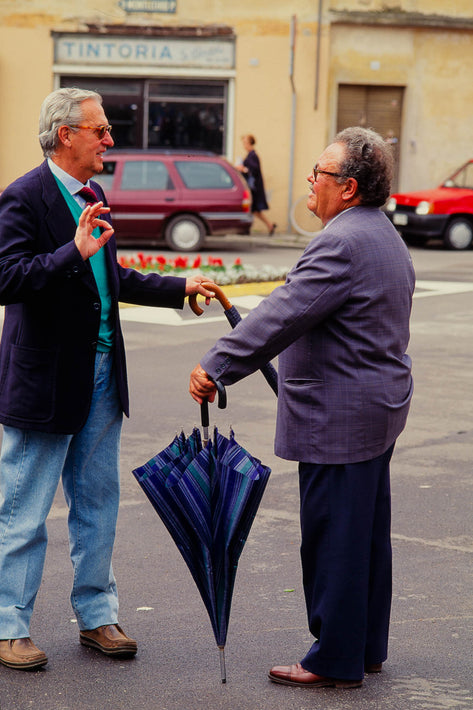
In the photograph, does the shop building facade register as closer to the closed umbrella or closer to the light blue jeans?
the light blue jeans

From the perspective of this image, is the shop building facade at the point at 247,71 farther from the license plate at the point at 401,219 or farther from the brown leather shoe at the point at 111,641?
the brown leather shoe at the point at 111,641

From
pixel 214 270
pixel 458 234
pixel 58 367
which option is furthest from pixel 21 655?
pixel 458 234

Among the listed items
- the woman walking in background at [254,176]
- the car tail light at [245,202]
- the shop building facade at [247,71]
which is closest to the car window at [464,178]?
the shop building facade at [247,71]

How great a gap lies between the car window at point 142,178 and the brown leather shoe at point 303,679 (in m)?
16.2

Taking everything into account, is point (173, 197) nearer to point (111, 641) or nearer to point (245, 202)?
point (245, 202)

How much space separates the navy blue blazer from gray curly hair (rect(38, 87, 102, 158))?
0.09 m

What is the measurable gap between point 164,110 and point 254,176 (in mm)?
3438

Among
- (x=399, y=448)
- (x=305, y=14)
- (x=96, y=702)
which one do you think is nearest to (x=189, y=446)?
(x=96, y=702)

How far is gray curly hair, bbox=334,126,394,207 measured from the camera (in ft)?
11.8

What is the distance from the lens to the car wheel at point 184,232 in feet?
64.8

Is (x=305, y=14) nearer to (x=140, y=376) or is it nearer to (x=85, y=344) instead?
(x=140, y=376)

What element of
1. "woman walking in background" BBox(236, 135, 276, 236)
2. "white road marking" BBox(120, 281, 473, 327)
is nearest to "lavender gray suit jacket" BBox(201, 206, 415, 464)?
"white road marking" BBox(120, 281, 473, 327)

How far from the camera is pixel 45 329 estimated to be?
3.79 meters

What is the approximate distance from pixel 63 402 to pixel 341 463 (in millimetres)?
924
